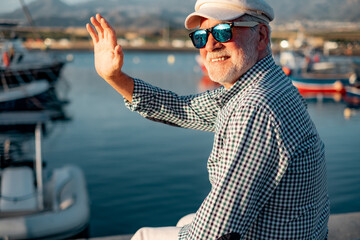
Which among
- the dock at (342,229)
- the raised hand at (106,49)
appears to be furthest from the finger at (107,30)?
the dock at (342,229)

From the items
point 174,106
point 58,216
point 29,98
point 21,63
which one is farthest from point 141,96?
point 21,63

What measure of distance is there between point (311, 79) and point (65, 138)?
14.9m

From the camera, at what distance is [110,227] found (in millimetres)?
8086

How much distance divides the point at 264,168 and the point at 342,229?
5.74 feet

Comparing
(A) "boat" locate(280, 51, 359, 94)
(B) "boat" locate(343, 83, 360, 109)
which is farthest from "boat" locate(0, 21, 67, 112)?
(B) "boat" locate(343, 83, 360, 109)

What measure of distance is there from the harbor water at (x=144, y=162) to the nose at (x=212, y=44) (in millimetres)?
6767

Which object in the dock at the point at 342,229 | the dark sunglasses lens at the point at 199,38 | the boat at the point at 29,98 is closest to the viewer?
the dark sunglasses lens at the point at 199,38

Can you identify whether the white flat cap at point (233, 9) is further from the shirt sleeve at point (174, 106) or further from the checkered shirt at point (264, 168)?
the shirt sleeve at point (174, 106)

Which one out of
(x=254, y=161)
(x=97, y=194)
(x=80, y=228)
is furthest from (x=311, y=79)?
(x=254, y=161)

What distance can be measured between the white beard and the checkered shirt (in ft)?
0.11

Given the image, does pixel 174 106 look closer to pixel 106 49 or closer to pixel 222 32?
pixel 106 49

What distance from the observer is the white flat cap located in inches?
56.8

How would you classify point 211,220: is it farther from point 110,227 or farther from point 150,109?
point 110,227

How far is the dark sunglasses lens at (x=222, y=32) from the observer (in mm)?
1478
